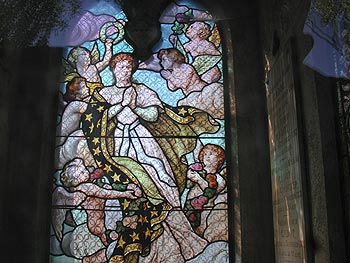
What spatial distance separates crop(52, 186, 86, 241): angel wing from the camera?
4445mm

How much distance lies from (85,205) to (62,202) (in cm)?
17

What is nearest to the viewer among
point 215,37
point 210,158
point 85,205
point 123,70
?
point 85,205

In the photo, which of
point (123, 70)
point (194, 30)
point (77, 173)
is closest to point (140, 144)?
point (77, 173)

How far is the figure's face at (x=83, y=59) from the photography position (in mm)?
4879

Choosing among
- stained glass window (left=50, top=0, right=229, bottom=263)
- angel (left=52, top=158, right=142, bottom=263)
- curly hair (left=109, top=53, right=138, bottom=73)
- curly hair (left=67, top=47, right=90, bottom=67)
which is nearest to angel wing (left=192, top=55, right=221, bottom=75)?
stained glass window (left=50, top=0, right=229, bottom=263)

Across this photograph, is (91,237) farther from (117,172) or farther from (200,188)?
(200,188)

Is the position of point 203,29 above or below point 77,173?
above

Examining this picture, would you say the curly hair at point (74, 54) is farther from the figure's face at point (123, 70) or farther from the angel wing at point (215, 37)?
the angel wing at point (215, 37)

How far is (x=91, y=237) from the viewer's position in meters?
4.40

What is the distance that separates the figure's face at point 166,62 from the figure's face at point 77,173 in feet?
3.27

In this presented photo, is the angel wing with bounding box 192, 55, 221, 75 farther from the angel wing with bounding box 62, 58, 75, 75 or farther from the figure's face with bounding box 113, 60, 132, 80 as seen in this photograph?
the angel wing with bounding box 62, 58, 75, 75

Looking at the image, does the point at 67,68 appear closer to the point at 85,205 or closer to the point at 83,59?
the point at 83,59

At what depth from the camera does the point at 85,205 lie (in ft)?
14.7

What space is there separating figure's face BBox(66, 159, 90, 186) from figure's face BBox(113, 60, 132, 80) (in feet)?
2.45
